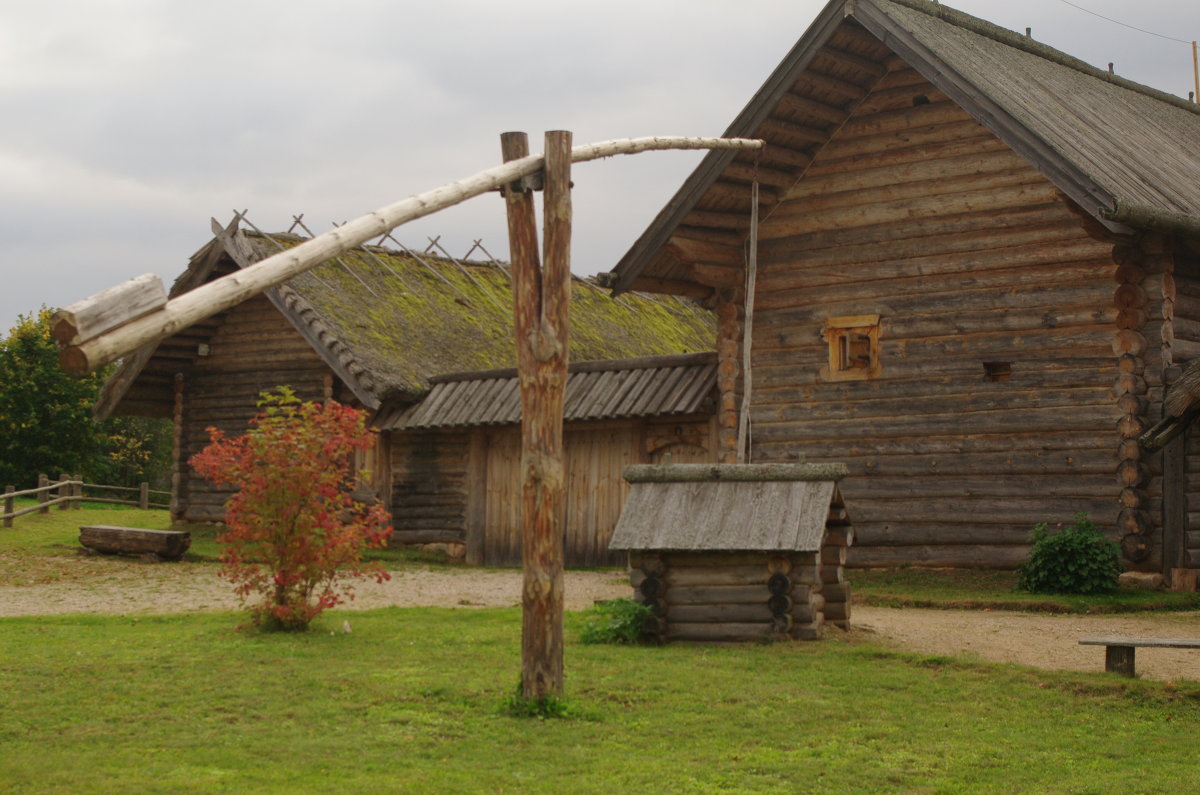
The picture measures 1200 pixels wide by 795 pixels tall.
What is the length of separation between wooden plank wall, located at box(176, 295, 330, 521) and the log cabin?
28 millimetres

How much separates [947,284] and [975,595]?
4021mm

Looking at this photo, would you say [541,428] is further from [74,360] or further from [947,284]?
[947,284]

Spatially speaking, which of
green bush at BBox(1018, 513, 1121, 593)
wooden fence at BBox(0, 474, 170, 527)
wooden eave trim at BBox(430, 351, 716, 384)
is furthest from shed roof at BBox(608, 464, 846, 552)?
wooden fence at BBox(0, 474, 170, 527)

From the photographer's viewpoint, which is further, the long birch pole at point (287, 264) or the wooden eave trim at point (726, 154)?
the wooden eave trim at point (726, 154)

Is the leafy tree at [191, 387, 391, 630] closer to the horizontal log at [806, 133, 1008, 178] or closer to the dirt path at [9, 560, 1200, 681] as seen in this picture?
the dirt path at [9, 560, 1200, 681]

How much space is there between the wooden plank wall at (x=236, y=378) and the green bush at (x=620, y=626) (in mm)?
12946

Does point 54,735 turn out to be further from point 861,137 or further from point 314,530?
point 861,137

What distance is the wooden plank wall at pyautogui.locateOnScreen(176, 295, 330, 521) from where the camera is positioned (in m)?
25.5

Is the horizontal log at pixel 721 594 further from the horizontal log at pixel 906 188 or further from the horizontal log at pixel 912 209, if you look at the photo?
the horizontal log at pixel 906 188

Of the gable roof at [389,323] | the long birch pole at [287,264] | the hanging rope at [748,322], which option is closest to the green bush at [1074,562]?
the hanging rope at [748,322]

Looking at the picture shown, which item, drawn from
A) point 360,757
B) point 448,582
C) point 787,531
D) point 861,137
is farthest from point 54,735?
point 861,137

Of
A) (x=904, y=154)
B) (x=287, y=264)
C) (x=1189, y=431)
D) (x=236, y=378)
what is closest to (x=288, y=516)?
(x=287, y=264)

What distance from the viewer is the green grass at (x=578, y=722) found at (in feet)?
25.8

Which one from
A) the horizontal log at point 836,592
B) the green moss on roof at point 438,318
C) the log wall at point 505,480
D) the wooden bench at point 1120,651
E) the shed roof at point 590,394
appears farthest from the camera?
the green moss on roof at point 438,318
